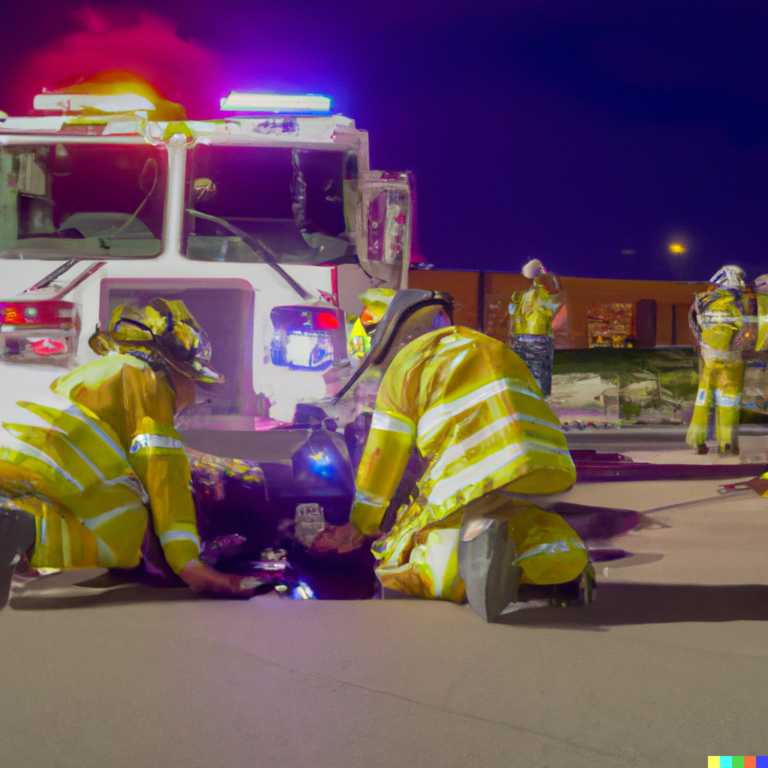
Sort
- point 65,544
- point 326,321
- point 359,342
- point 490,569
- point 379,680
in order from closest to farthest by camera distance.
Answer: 1. point 379,680
2. point 490,569
3. point 65,544
4. point 359,342
5. point 326,321

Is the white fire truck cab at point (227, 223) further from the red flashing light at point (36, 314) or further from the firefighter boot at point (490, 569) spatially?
the firefighter boot at point (490, 569)

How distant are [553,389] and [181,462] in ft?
21.0

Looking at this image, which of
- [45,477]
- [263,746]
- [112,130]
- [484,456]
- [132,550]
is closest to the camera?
[263,746]

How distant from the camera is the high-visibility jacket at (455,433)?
2.44 meters

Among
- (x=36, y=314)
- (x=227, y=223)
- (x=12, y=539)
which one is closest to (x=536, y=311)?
(x=227, y=223)

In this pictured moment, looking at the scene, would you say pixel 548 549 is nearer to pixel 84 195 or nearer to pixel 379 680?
pixel 379 680

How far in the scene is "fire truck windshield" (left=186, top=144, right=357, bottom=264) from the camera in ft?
13.5

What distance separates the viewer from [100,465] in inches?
104

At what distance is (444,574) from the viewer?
2.56 m

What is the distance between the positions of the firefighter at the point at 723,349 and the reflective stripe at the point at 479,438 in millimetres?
4856

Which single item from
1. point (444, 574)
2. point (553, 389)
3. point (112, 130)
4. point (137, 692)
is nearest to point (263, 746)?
point (137, 692)

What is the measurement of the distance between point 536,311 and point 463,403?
541 centimetres

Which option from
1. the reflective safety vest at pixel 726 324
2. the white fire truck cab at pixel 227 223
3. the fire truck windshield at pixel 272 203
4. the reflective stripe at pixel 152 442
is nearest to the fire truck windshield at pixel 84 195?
the white fire truck cab at pixel 227 223

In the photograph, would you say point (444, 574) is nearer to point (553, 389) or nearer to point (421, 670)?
point (421, 670)
